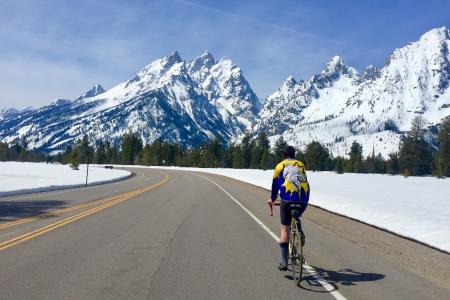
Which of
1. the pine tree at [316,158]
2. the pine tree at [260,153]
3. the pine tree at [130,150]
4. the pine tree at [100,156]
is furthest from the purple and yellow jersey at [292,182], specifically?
the pine tree at [100,156]

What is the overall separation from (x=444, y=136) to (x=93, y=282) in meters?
98.4

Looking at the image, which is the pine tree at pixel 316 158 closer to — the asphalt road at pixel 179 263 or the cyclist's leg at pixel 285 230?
the asphalt road at pixel 179 263

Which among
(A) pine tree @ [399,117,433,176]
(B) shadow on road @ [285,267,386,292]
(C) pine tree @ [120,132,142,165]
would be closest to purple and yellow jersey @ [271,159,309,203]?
(B) shadow on road @ [285,267,386,292]

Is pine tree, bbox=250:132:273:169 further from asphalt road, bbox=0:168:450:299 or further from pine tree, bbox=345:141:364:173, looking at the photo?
asphalt road, bbox=0:168:450:299

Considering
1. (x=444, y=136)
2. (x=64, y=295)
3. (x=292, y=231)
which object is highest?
(x=444, y=136)

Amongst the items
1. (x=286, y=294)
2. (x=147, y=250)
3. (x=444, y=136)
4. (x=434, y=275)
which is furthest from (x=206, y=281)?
(x=444, y=136)

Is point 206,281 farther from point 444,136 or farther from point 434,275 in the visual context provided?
point 444,136

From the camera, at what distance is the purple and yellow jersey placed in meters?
7.97

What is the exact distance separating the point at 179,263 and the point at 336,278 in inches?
108

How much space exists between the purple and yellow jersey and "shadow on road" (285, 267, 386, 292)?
1268 millimetres

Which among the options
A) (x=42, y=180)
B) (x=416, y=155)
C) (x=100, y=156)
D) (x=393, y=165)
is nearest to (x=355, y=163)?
(x=393, y=165)

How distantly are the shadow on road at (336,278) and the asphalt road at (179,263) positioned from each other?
0.02 metres

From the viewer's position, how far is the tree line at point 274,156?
339 ft

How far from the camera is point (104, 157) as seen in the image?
172 m
